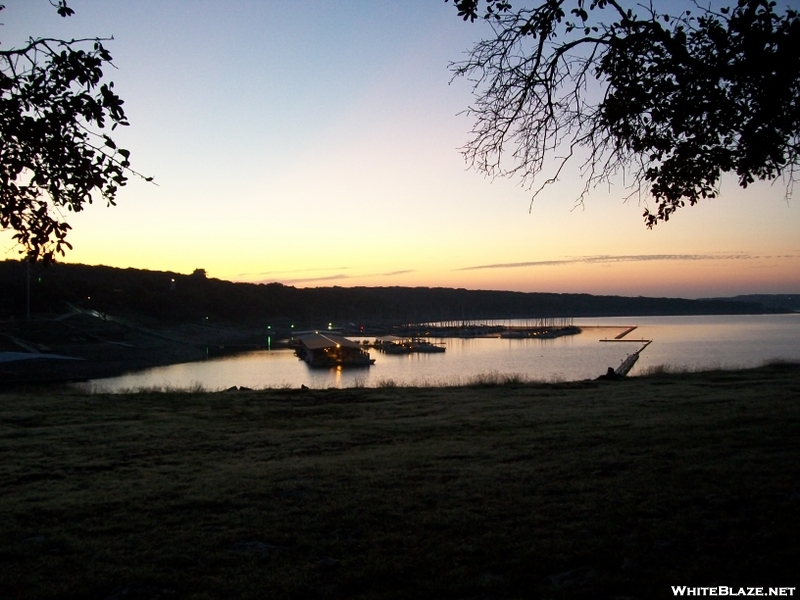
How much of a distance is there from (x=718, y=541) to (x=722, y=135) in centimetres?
386

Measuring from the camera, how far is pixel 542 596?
3.49m

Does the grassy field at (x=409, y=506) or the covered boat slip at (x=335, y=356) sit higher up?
the grassy field at (x=409, y=506)

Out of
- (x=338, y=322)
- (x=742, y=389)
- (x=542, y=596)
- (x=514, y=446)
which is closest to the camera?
(x=542, y=596)

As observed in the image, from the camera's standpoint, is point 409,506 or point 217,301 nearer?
point 409,506

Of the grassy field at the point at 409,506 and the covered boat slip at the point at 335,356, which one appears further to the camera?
the covered boat slip at the point at 335,356

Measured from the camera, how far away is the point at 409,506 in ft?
16.8

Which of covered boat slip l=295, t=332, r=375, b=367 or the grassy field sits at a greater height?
the grassy field

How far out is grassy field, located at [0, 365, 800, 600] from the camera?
12.4ft

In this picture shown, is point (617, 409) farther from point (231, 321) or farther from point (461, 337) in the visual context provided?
point (231, 321)

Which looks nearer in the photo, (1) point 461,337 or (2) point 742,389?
(2) point 742,389

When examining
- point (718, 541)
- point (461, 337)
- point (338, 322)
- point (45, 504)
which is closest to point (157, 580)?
A: point (45, 504)

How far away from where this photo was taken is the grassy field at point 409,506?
12.4 ft

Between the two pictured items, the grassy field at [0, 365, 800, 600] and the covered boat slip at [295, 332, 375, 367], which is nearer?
the grassy field at [0, 365, 800, 600]

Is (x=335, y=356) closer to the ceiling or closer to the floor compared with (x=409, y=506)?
closer to the floor
